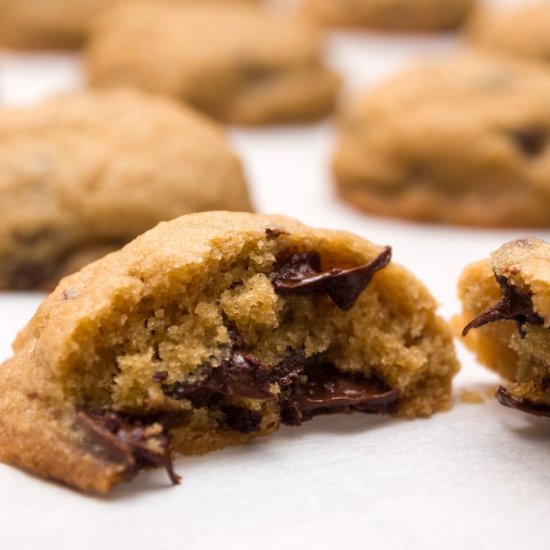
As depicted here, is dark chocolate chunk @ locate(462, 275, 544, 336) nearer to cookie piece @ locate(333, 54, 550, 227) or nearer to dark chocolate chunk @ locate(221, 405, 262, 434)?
dark chocolate chunk @ locate(221, 405, 262, 434)

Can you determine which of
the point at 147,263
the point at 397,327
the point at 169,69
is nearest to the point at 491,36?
the point at 169,69

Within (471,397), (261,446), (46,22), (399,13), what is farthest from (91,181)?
(399,13)

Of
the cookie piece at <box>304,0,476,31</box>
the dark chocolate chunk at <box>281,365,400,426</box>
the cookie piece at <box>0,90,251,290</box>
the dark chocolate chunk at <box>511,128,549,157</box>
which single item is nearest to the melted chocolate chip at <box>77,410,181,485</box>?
the dark chocolate chunk at <box>281,365,400,426</box>

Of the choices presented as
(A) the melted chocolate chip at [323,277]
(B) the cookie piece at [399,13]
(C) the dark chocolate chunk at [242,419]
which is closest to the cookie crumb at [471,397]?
(A) the melted chocolate chip at [323,277]

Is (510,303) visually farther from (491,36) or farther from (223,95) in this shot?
(491,36)

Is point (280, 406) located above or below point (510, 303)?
below

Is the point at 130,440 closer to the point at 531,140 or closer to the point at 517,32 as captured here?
the point at 531,140

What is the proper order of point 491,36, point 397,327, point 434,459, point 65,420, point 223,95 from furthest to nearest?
1. point 491,36
2. point 223,95
3. point 397,327
4. point 434,459
5. point 65,420
